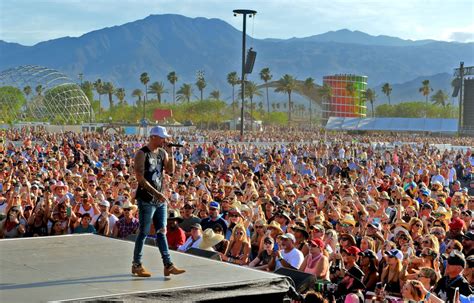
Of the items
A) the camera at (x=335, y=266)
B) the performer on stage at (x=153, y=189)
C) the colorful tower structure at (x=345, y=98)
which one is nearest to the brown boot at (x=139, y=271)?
the performer on stage at (x=153, y=189)

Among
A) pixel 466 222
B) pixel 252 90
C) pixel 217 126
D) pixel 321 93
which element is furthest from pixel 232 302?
pixel 321 93

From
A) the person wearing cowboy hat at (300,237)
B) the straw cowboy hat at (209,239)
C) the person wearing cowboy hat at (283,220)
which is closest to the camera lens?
the person wearing cowboy hat at (300,237)

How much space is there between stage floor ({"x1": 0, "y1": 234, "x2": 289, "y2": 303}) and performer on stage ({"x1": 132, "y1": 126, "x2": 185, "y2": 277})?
19 cm

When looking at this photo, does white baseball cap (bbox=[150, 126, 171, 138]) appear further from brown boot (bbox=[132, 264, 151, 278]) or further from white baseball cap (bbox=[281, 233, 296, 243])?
→ white baseball cap (bbox=[281, 233, 296, 243])

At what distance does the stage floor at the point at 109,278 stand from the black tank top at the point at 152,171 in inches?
32.5

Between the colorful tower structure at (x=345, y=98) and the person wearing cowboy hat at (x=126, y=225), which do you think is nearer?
the person wearing cowboy hat at (x=126, y=225)

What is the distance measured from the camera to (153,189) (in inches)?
294

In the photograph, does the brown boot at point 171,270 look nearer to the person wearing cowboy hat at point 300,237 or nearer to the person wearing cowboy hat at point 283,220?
the person wearing cowboy hat at point 300,237

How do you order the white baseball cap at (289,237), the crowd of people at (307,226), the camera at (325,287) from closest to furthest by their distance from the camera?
the camera at (325,287) < the crowd of people at (307,226) < the white baseball cap at (289,237)

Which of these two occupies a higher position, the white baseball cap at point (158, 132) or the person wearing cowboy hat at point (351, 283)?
the white baseball cap at point (158, 132)

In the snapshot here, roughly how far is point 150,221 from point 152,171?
0.51 metres

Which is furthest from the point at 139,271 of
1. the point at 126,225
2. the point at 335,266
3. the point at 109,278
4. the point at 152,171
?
the point at 126,225

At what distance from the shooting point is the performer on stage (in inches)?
293

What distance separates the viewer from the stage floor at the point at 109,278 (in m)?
6.86
